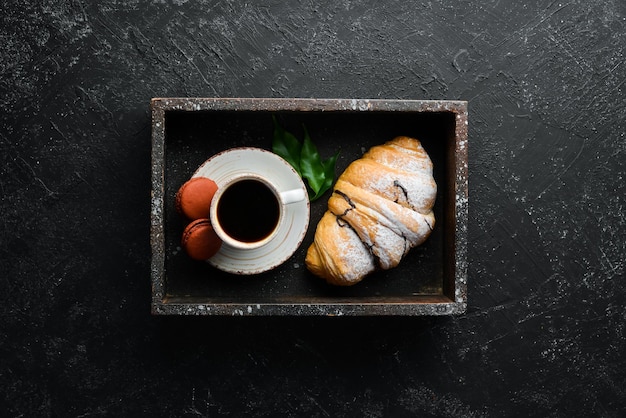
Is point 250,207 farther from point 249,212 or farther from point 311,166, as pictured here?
point 311,166

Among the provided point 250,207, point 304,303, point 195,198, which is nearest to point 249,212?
point 250,207

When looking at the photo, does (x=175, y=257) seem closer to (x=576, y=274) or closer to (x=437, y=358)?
(x=437, y=358)

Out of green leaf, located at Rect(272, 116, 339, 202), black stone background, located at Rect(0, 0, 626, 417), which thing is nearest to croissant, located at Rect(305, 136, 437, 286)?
green leaf, located at Rect(272, 116, 339, 202)

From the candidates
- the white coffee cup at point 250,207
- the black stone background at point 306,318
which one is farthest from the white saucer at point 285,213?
the black stone background at point 306,318

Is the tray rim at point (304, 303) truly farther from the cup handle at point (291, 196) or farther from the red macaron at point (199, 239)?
the cup handle at point (291, 196)

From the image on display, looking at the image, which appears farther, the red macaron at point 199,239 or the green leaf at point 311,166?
the green leaf at point 311,166

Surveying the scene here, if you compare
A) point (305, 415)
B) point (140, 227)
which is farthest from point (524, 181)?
point (140, 227)
